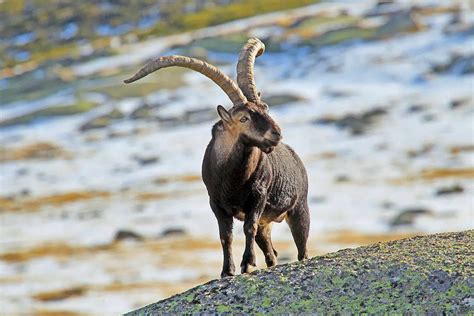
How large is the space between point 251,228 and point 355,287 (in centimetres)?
192

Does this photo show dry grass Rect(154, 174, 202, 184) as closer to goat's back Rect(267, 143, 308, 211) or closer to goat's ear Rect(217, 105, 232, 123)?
goat's back Rect(267, 143, 308, 211)

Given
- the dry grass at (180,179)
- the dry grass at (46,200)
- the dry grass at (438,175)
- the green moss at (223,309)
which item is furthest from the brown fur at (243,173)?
the dry grass at (180,179)

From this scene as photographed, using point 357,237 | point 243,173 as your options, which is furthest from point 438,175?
point 243,173

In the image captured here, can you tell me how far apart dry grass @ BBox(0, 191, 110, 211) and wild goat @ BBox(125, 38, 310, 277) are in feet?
318

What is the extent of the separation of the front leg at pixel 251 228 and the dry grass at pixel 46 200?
9742 centimetres

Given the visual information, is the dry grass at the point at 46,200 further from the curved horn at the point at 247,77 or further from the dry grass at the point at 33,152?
the curved horn at the point at 247,77

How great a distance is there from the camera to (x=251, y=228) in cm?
1360

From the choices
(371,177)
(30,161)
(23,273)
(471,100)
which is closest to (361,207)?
(371,177)

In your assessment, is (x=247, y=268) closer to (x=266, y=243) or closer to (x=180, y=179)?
(x=266, y=243)

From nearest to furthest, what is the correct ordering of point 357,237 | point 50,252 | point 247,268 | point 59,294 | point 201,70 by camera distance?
point 247,268
point 201,70
point 59,294
point 357,237
point 50,252

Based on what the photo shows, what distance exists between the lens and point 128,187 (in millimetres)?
116188

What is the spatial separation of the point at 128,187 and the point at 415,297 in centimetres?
10535

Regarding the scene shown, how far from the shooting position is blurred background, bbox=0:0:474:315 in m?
73.3

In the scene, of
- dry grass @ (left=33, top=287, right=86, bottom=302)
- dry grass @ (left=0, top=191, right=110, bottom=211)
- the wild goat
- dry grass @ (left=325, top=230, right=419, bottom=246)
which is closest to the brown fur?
the wild goat
